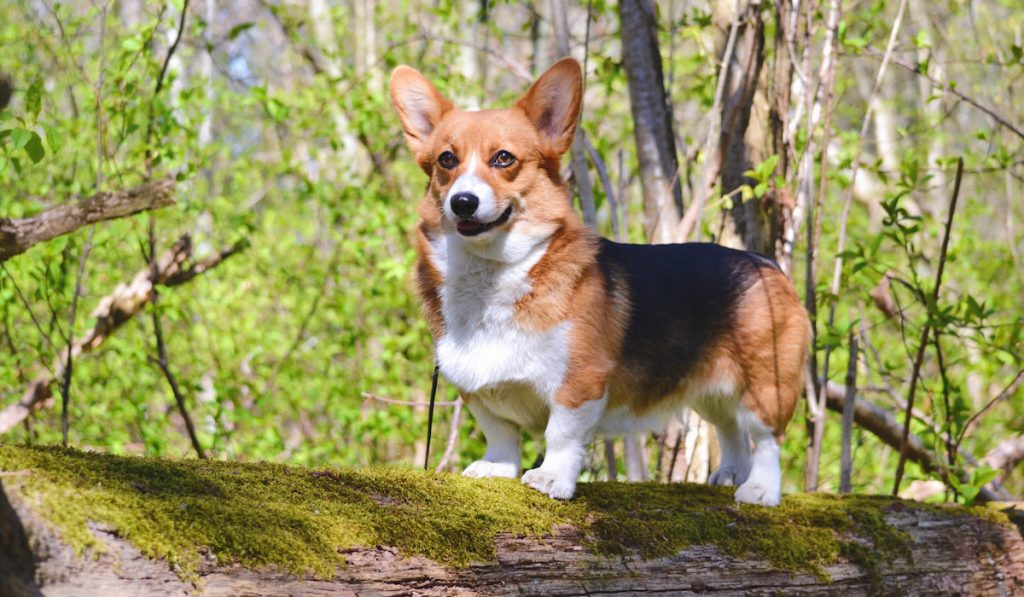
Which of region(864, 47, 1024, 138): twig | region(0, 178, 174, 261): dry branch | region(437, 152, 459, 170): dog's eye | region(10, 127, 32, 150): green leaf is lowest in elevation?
region(0, 178, 174, 261): dry branch

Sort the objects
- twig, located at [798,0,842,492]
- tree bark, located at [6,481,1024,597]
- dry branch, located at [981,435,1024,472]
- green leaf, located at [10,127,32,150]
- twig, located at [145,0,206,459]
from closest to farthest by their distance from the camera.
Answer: tree bark, located at [6,481,1024,597] < green leaf, located at [10,127,32,150] < twig, located at [798,0,842,492] < twig, located at [145,0,206,459] < dry branch, located at [981,435,1024,472]

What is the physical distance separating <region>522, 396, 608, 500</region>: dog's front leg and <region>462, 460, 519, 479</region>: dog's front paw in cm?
25

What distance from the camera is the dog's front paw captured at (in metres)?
3.61

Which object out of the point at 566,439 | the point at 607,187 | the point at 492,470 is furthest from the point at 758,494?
the point at 607,187

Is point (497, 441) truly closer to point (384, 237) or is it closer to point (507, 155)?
point (507, 155)

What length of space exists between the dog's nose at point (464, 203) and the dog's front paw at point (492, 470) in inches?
37.6

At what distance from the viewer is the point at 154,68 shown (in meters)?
5.75

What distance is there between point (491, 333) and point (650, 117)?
241cm

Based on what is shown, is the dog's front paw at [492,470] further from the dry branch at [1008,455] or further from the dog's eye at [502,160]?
the dry branch at [1008,455]

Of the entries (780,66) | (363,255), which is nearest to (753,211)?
(780,66)

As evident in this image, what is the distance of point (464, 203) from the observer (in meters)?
3.33

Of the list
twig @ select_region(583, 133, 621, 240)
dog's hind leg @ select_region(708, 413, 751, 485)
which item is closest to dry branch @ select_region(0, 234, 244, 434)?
twig @ select_region(583, 133, 621, 240)

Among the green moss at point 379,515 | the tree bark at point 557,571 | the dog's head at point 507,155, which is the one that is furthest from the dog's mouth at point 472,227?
the tree bark at point 557,571

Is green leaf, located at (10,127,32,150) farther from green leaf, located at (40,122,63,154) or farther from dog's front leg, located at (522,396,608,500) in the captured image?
dog's front leg, located at (522,396,608,500)
